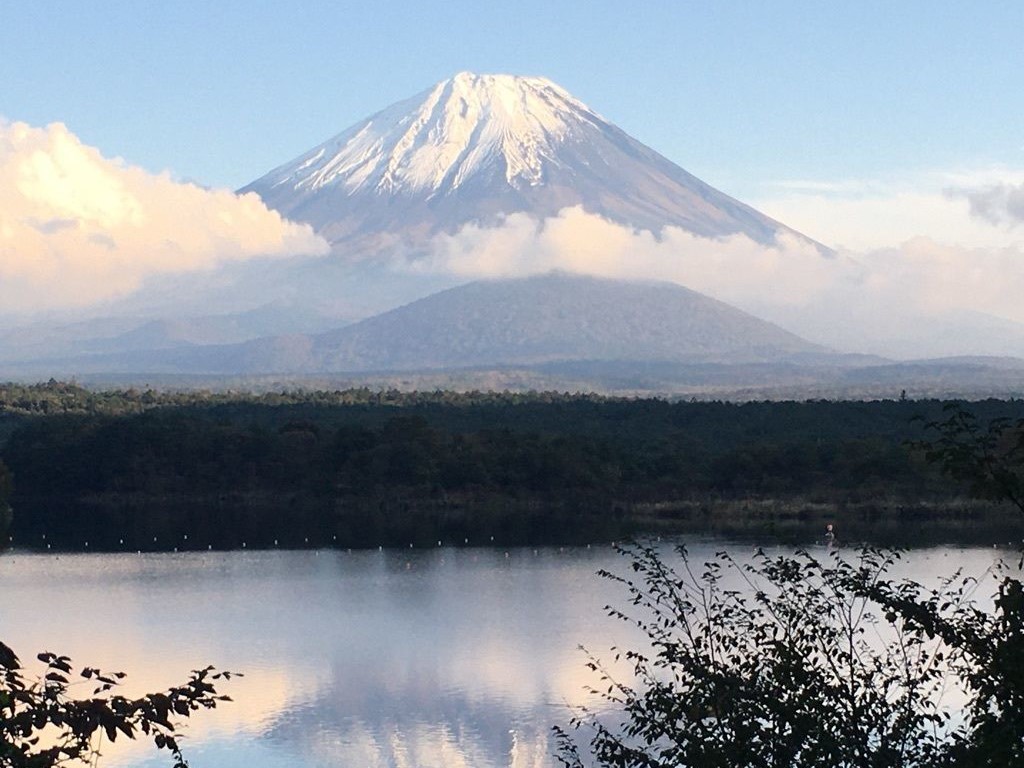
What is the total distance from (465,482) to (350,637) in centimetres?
2355

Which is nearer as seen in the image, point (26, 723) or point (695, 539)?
point (26, 723)

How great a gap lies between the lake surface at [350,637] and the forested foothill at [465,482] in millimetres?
4015

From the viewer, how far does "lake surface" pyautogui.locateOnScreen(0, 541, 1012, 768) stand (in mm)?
21094

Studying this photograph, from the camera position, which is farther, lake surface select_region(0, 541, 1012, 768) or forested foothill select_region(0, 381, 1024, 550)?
forested foothill select_region(0, 381, 1024, 550)

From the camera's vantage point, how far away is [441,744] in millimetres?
20906

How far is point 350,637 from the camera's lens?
28.4 meters

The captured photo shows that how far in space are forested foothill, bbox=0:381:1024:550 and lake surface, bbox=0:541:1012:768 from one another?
13.2 ft

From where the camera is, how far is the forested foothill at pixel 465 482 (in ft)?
140

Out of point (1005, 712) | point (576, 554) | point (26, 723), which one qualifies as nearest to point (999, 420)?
point (1005, 712)

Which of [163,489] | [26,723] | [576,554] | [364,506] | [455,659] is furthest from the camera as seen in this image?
[163,489]

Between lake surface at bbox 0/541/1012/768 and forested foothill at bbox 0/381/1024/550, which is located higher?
forested foothill at bbox 0/381/1024/550

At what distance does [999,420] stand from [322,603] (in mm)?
25115

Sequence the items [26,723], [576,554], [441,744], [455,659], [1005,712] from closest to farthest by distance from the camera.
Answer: [26,723]
[1005,712]
[441,744]
[455,659]
[576,554]

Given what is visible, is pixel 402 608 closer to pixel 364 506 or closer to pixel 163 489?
pixel 364 506
